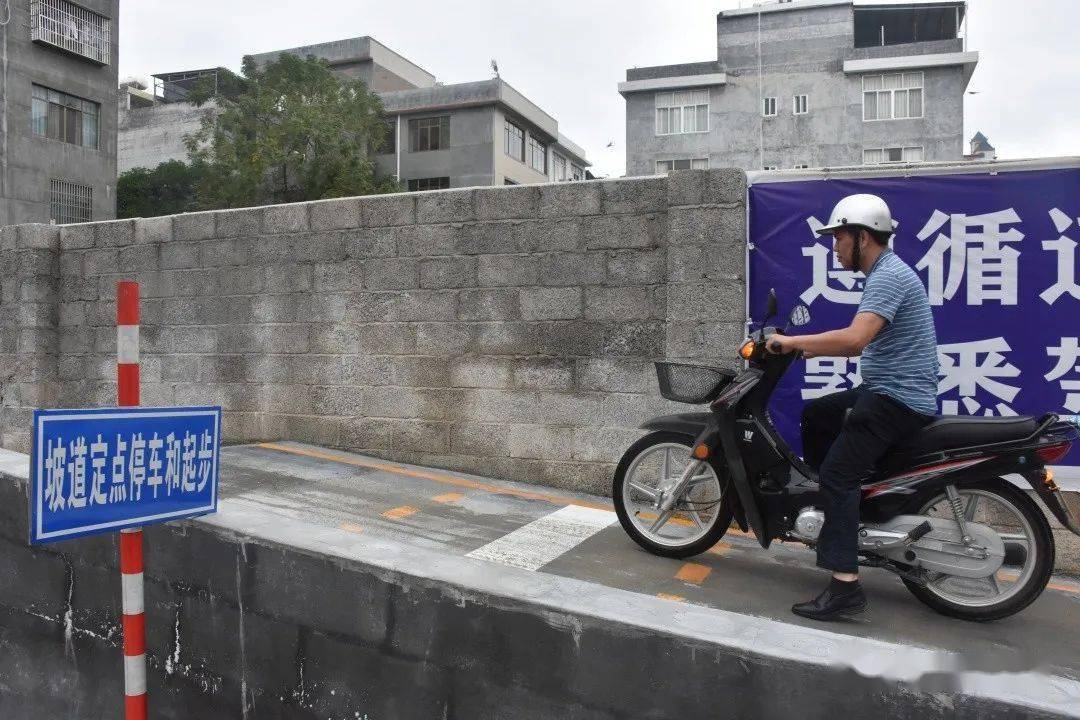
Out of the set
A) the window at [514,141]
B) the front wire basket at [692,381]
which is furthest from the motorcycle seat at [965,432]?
the window at [514,141]

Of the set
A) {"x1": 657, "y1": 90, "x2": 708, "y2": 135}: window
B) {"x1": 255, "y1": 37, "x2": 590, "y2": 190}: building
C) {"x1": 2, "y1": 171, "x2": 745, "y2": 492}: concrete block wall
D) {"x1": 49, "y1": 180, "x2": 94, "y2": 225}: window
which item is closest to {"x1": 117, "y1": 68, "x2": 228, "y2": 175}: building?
{"x1": 255, "y1": 37, "x2": 590, "y2": 190}: building

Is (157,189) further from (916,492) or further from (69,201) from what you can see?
(916,492)

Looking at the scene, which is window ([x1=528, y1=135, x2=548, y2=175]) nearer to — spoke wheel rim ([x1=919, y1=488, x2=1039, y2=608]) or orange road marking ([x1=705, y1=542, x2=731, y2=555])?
orange road marking ([x1=705, y1=542, x2=731, y2=555])

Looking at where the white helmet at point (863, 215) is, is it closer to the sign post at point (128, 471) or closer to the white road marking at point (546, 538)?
the white road marking at point (546, 538)

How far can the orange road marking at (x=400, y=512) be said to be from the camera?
4879mm

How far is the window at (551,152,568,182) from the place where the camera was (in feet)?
129

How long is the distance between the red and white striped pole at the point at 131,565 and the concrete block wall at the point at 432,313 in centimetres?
338

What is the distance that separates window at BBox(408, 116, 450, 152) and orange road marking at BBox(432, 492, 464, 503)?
2929 centimetres

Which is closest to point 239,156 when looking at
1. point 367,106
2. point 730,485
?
point 367,106

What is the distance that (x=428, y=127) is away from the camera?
3344cm

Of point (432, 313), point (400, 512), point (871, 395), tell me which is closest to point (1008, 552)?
point (871, 395)

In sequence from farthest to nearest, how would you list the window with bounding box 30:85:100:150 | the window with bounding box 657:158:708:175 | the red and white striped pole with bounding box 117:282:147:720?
1. the window with bounding box 657:158:708:175
2. the window with bounding box 30:85:100:150
3. the red and white striped pole with bounding box 117:282:147:720

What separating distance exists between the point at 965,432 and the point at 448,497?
3176mm

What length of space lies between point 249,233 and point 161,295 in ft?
3.85
